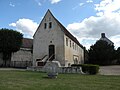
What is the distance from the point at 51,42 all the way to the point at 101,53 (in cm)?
2799

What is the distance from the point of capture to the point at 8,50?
49.8 metres

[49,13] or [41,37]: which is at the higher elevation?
[49,13]

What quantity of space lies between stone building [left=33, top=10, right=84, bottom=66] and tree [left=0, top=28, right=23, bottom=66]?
10961 mm

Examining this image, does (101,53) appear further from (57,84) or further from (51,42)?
(57,84)

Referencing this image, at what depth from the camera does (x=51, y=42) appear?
39.1 metres

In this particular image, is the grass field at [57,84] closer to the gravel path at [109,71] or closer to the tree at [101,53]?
the gravel path at [109,71]

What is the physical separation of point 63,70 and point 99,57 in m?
35.7

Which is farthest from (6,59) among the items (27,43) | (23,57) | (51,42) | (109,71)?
(109,71)

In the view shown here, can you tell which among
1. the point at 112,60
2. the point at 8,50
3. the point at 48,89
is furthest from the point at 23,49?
the point at 48,89

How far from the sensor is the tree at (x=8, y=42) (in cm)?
4903

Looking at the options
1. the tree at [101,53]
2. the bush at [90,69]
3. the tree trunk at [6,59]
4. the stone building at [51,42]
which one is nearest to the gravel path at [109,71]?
the bush at [90,69]

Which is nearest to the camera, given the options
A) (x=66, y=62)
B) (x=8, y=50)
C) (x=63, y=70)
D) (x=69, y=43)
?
(x=63, y=70)

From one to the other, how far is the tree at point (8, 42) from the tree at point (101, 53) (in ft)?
80.4

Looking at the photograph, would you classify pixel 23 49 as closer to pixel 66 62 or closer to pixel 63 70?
pixel 66 62
